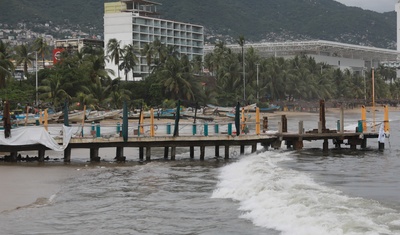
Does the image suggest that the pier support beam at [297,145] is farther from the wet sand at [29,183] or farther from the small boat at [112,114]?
the small boat at [112,114]

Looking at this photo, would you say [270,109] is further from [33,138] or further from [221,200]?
[221,200]

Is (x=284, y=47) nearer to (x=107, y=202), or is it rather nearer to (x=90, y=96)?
(x=90, y=96)

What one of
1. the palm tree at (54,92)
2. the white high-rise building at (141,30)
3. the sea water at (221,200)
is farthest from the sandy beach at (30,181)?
the white high-rise building at (141,30)

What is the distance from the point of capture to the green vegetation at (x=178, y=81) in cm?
8244

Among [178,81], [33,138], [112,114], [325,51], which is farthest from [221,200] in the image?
[325,51]

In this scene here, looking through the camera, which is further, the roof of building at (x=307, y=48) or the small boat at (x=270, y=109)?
the roof of building at (x=307, y=48)

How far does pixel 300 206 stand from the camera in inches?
686

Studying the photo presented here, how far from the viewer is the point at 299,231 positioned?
48.2 feet

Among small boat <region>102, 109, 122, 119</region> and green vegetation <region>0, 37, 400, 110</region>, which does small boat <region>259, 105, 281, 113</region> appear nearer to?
green vegetation <region>0, 37, 400, 110</region>

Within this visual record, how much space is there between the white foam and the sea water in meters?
0.02

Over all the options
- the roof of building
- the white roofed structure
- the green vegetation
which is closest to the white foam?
the green vegetation

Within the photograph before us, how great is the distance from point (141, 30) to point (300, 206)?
438ft

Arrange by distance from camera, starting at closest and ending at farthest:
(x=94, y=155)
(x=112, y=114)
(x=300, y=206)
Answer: (x=300, y=206)
(x=94, y=155)
(x=112, y=114)

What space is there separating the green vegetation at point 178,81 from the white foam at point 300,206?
4934 centimetres
